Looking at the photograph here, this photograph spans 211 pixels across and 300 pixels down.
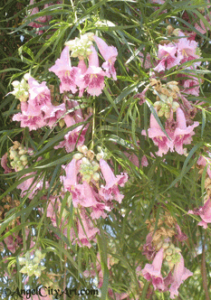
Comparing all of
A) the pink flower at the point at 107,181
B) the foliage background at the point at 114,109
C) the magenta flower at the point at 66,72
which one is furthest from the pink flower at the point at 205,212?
the magenta flower at the point at 66,72

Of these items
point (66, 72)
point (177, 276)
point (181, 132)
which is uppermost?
point (66, 72)

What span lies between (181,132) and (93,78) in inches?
6.6

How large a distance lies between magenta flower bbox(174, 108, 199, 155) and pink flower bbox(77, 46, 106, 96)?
0.14 meters

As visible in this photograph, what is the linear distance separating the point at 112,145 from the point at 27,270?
0.92 ft

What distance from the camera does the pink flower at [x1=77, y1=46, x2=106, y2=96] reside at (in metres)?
0.74

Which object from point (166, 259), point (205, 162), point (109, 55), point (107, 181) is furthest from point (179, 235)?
point (109, 55)

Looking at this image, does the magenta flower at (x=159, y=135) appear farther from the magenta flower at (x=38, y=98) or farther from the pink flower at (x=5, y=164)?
the pink flower at (x=5, y=164)

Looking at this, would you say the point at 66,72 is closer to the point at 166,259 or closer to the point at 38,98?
the point at 38,98

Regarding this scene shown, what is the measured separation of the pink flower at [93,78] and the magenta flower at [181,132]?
0.14 meters

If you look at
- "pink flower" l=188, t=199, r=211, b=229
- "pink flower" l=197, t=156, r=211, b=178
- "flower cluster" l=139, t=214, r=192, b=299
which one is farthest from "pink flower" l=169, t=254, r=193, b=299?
"pink flower" l=197, t=156, r=211, b=178

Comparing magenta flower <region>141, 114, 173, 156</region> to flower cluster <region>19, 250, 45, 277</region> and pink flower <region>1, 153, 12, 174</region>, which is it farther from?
pink flower <region>1, 153, 12, 174</region>

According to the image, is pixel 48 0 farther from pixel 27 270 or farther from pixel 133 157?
pixel 27 270

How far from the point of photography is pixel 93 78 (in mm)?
764

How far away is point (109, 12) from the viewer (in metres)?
0.99
